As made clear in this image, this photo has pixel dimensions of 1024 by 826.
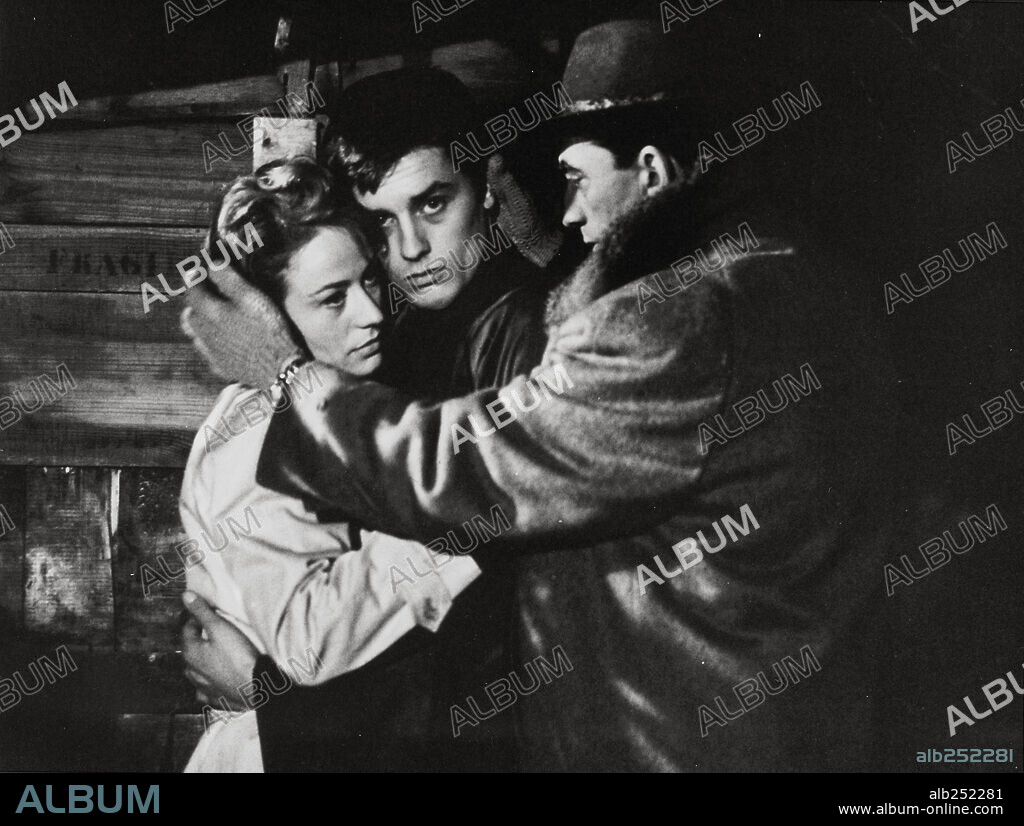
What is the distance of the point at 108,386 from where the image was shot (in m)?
2.08

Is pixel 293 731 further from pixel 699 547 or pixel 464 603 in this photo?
pixel 699 547

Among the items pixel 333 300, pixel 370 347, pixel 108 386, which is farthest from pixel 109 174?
pixel 370 347

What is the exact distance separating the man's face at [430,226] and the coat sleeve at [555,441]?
0.25 metres

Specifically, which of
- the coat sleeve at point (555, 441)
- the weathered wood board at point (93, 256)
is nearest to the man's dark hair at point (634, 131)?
the coat sleeve at point (555, 441)

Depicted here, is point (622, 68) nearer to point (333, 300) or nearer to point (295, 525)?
point (333, 300)

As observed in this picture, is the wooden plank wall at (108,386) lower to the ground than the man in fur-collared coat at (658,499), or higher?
higher

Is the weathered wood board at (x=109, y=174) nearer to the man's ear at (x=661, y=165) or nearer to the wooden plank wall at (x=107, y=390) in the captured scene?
the wooden plank wall at (x=107, y=390)

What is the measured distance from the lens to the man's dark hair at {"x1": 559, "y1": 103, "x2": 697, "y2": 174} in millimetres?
2057

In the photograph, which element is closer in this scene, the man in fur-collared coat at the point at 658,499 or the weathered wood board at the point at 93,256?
the man in fur-collared coat at the point at 658,499

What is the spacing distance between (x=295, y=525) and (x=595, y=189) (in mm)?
941

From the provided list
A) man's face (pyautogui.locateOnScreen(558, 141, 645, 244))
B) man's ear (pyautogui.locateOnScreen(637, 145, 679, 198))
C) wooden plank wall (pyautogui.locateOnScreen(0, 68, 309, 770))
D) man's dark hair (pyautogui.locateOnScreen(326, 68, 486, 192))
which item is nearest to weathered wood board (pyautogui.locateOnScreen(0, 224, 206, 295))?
wooden plank wall (pyautogui.locateOnScreen(0, 68, 309, 770))

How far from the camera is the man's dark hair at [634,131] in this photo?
206 centimetres

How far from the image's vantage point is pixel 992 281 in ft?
Result: 6.95
